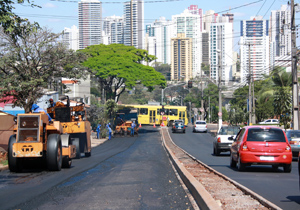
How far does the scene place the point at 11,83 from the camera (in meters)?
23.0

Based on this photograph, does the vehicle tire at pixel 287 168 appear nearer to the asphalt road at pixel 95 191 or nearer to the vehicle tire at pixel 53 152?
the asphalt road at pixel 95 191

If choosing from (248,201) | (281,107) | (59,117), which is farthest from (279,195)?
(281,107)

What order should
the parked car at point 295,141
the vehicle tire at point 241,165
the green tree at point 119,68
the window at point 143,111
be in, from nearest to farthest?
the vehicle tire at point 241,165, the parked car at point 295,141, the green tree at point 119,68, the window at point 143,111

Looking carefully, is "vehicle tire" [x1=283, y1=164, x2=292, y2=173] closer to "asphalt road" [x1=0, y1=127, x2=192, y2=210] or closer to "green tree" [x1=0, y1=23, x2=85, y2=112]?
"asphalt road" [x1=0, y1=127, x2=192, y2=210]

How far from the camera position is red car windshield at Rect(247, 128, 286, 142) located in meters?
15.4

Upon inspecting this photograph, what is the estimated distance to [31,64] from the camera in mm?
24266

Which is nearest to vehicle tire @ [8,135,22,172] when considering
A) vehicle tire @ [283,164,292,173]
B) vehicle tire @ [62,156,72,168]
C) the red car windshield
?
vehicle tire @ [62,156,72,168]

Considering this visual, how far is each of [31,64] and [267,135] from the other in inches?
563

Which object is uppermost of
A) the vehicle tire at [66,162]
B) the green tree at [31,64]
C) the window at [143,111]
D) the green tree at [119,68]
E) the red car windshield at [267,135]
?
Answer: the green tree at [119,68]

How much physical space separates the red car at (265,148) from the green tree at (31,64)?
1188 cm

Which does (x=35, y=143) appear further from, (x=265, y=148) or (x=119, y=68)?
(x=119, y=68)

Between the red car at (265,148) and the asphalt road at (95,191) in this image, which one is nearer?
the asphalt road at (95,191)

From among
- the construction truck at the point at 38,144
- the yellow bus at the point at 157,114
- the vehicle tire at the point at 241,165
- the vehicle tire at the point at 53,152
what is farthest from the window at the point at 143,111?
the vehicle tire at the point at 241,165

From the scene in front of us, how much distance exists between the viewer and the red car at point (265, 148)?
15156 millimetres
